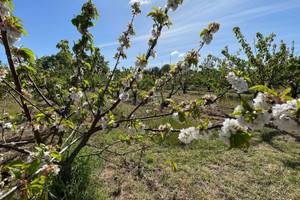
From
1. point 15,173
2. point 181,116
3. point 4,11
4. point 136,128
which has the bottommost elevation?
point 136,128

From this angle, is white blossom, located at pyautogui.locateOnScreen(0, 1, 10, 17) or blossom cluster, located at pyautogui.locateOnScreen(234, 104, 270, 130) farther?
white blossom, located at pyautogui.locateOnScreen(0, 1, 10, 17)

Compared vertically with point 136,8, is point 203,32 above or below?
below

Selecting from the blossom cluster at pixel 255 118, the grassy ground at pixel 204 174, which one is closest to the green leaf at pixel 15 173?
the blossom cluster at pixel 255 118

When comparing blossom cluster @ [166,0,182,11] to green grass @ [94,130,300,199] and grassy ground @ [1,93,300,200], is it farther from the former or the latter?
green grass @ [94,130,300,199]

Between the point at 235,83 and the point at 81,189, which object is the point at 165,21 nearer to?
the point at 235,83

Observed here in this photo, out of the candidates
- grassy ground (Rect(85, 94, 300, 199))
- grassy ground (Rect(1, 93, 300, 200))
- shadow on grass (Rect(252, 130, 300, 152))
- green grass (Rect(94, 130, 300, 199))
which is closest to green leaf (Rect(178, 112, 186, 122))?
grassy ground (Rect(1, 93, 300, 200))

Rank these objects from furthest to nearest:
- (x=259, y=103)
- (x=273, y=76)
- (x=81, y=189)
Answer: (x=273, y=76) → (x=81, y=189) → (x=259, y=103)

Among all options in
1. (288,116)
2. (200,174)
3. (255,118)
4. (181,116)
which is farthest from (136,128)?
(200,174)

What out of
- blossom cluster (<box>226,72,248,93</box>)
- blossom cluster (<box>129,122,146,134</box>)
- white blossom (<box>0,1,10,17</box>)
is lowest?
blossom cluster (<box>129,122,146,134</box>)

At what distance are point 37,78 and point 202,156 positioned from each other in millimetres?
5312

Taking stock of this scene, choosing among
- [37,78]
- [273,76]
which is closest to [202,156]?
[37,78]

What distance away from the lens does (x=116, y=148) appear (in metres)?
5.21

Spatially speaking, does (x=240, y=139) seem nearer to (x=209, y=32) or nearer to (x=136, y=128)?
(x=136, y=128)

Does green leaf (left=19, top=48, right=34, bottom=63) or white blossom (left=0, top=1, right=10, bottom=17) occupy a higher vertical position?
white blossom (left=0, top=1, right=10, bottom=17)
